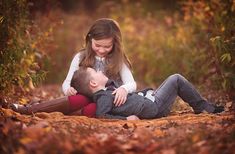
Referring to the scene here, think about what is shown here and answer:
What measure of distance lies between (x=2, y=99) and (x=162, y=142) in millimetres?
2312

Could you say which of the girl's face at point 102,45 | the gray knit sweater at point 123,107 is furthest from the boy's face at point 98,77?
the girl's face at point 102,45

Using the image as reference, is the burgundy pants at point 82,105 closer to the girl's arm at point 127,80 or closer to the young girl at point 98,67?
the young girl at point 98,67

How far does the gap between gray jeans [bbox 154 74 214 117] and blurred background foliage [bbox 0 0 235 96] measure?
23.3 inches

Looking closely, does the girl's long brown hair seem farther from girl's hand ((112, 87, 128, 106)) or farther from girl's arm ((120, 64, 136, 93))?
girl's hand ((112, 87, 128, 106))

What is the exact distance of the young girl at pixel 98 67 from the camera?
17.6ft

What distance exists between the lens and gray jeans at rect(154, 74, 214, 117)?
554 cm

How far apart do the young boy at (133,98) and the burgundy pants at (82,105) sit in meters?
0.07

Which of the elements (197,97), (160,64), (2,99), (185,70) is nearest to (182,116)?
(197,97)

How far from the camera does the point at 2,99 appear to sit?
18.0 feet

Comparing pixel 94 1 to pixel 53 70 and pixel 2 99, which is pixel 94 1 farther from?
pixel 2 99

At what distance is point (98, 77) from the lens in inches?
218

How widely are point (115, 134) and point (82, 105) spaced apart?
104cm

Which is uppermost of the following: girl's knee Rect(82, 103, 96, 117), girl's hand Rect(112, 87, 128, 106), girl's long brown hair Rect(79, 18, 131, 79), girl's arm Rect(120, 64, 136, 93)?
girl's long brown hair Rect(79, 18, 131, 79)

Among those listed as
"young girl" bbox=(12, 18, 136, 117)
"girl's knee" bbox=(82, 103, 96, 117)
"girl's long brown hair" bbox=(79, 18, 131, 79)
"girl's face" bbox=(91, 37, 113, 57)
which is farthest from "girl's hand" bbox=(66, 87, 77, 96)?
"girl's face" bbox=(91, 37, 113, 57)
